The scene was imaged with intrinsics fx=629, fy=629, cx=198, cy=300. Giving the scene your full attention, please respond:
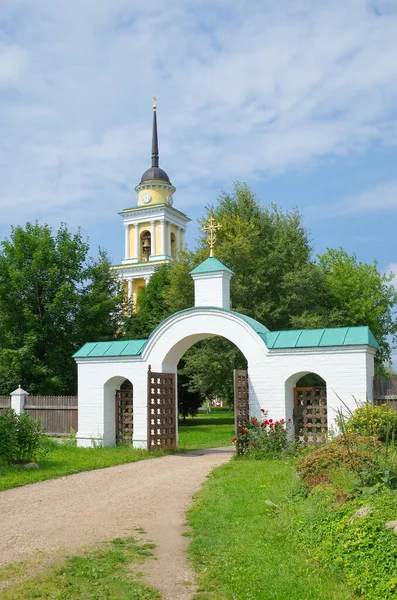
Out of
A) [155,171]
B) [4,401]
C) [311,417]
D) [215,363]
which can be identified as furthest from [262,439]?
[155,171]

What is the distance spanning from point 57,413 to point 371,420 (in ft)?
34.6

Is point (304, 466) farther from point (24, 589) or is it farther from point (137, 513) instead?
point (24, 589)

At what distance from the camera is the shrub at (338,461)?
8.11 metres

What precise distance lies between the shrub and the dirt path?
1861 millimetres

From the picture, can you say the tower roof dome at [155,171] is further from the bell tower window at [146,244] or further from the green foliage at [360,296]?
the green foliage at [360,296]

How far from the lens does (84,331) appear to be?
26.4 m

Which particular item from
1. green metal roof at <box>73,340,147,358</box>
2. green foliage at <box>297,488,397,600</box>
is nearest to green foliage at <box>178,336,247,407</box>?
green metal roof at <box>73,340,147,358</box>

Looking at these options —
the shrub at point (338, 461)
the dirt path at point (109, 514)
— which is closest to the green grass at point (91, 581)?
the dirt path at point (109, 514)

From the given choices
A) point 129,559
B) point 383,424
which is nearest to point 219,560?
point 129,559

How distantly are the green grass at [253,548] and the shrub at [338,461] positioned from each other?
412 millimetres

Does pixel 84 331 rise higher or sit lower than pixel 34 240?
lower

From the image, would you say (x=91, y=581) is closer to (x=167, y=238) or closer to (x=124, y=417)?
(x=124, y=417)

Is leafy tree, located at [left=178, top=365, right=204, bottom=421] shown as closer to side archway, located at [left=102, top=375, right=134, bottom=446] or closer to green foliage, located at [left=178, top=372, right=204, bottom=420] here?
green foliage, located at [left=178, top=372, right=204, bottom=420]

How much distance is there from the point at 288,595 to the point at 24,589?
2.32m
